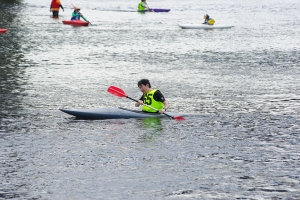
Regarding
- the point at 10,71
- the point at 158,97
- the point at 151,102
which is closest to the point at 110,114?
the point at 151,102

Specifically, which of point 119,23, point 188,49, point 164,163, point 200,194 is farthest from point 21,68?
point 119,23

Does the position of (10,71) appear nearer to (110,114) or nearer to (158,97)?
(110,114)

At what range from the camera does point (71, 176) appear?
44.9 ft

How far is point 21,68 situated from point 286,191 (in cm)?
1913

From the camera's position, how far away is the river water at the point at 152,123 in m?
13.3

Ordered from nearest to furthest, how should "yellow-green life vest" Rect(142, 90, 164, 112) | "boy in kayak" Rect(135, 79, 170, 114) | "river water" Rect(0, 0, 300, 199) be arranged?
"river water" Rect(0, 0, 300, 199)
"boy in kayak" Rect(135, 79, 170, 114)
"yellow-green life vest" Rect(142, 90, 164, 112)

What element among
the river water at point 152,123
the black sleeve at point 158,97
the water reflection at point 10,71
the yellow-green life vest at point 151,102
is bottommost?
the water reflection at point 10,71

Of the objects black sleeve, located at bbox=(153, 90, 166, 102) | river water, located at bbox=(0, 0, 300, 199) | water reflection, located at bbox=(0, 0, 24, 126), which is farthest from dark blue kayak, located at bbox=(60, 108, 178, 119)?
water reflection, located at bbox=(0, 0, 24, 126)

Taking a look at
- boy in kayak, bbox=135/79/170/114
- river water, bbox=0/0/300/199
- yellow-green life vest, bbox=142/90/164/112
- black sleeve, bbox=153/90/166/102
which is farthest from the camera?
yellow-green life vest, bbox=142/90/164/112

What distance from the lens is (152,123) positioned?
18969 mm

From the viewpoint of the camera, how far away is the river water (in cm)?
1334

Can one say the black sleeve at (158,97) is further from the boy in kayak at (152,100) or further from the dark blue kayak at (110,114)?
the dark blue kayak at (110,114)

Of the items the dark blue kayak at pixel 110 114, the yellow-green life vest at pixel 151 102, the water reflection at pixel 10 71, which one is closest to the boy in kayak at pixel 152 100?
the yellow-green life vest at pixel 151 102

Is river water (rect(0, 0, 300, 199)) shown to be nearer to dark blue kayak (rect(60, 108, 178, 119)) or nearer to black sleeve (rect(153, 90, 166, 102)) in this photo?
dark blue kayak (rect(60, 108, 178, 119))
